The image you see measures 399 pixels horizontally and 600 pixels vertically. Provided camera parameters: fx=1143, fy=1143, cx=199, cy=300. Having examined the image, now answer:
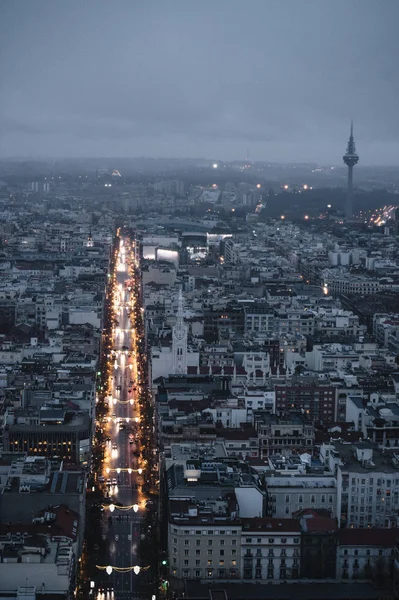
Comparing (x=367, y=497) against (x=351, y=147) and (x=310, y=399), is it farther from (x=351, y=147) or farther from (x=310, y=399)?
(x=351, y=147)

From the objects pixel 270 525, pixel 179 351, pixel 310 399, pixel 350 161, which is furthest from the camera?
pixel 350 161

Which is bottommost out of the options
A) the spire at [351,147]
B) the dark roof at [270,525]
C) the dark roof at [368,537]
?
the dark roof at [368,537]

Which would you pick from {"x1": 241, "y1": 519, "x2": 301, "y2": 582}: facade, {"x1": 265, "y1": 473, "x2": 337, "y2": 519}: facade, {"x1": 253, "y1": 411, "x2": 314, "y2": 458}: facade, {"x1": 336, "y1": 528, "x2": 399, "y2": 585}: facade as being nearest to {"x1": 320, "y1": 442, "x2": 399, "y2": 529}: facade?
{"x1": 265, "y1": 473, "x2": 337, "y2": 519}: facade

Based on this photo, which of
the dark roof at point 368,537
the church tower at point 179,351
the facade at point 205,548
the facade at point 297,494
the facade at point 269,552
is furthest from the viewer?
the church tower at point 179,351

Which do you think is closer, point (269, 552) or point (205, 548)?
point (205, 548)

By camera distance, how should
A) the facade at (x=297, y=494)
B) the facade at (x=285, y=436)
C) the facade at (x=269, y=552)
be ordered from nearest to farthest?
the facade at (x=269, y=552) → the facade at (x=297, y=494) → the facade at (x=285, y=436)

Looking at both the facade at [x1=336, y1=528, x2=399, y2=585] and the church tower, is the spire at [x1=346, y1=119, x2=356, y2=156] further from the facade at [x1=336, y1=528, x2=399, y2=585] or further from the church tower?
the facade at [x1=336, y1=528, x2=399, y2=585]

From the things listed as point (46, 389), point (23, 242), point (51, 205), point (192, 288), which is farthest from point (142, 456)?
point (51, 205)

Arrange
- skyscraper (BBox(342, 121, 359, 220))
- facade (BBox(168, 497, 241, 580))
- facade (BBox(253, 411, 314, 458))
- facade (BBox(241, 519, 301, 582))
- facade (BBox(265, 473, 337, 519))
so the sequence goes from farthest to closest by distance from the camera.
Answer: skyscraper (BBox(342, 121, 359, 220))
facade (BBox(253, 411, 314, 458))
facade (BBox(265, 473, 337, 519))
facade (BBox(241, 519, 301, 582))
facade (BBox(168, 497, 241, 580))

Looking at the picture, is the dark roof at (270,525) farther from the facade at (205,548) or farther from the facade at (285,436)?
the facade at (285,436)

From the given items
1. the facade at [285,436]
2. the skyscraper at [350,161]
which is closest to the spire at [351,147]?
the skyscraper at [350,161]

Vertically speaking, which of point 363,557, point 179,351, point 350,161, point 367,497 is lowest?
point 363,557

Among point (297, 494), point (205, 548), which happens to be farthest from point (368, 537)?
point (205, 548)
